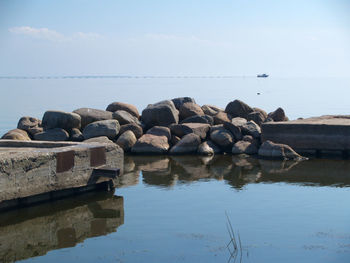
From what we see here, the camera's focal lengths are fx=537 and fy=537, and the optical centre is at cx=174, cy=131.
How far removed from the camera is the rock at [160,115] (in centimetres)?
1744

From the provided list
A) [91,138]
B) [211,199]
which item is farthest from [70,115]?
[211,199]

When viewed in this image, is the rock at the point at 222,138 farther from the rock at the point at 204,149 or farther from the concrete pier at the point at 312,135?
the concrete pier at the point at 312,135

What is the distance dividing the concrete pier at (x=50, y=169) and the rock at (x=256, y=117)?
801 centimetres

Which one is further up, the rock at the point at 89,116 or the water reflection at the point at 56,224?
the rock at the point at 89,116

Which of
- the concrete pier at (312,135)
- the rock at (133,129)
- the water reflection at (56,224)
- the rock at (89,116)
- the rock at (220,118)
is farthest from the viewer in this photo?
the rock at (220,118)

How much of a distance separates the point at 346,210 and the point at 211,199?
8.14ft

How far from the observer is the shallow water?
7367 millimetres

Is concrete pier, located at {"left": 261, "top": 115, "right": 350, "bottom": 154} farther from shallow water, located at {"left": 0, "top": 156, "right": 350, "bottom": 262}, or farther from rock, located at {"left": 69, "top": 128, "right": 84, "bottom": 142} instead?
rock, located at {"left": 69, "top": 128, "right": 84, "bottom": 142}

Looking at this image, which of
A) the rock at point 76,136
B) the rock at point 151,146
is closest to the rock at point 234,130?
the rock at point 151,146

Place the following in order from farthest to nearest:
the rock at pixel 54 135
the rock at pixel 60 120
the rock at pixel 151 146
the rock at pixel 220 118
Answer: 1. the rock at pixel 220 118
2. the rock at pixel 60 120
3. the rock at pixel 54 135
4. the rock at pixel 151 146

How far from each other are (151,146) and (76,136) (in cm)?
239

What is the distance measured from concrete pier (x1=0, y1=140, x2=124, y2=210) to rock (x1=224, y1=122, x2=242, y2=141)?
235 inches

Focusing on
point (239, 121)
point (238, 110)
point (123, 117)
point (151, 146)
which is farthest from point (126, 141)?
point (238, 110)

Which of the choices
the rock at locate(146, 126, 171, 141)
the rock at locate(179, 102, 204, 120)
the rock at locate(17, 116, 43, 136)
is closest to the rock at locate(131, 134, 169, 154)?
the rock at locate(146, 126, 171, 141)
